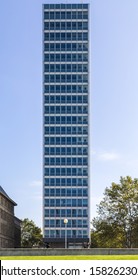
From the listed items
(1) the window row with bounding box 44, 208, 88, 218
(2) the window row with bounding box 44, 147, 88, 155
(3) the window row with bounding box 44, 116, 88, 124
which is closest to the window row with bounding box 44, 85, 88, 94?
(3) the window row with bounding box 44, 116, 88, 124

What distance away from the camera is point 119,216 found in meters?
118

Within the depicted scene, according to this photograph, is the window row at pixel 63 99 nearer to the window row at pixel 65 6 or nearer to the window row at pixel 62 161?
the window row at pixel 62 161

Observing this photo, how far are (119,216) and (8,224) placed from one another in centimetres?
6057

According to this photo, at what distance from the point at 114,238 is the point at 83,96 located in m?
53.2

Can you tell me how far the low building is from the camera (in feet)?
517

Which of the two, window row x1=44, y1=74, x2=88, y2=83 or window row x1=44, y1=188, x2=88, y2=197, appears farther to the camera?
window row x1=44, y1=74, x2=88, y2=83

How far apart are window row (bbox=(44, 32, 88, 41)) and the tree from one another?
5697 cm

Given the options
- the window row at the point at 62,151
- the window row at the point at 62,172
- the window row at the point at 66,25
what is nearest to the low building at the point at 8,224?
the window row at the point at 62,172

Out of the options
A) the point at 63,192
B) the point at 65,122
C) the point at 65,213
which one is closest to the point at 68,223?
the point at 65,213

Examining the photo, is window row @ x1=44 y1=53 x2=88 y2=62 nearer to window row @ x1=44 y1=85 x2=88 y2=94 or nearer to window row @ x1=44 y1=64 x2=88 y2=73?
window row @ x1=44 y1=64 x2=88 y2=73

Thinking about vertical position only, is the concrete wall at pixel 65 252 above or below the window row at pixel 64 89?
below

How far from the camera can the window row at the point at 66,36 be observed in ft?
535
